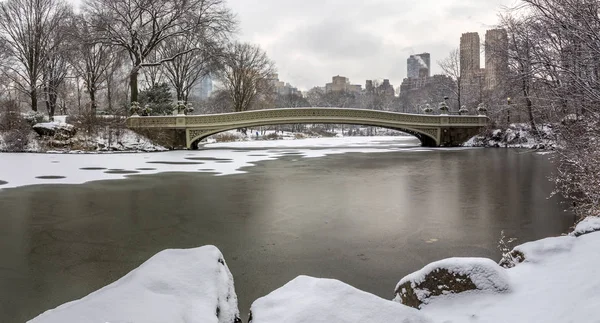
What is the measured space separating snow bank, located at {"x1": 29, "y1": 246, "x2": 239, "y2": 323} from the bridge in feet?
83.0

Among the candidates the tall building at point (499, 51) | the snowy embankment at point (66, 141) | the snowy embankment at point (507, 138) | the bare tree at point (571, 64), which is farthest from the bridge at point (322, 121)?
the bare tree at point (571, 64)

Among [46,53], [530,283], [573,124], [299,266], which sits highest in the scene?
[46,53]

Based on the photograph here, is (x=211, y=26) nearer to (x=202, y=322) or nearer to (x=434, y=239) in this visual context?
(x=434, y=239)

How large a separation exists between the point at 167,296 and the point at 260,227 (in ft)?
14.6

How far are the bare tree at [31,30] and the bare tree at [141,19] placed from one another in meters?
6.58

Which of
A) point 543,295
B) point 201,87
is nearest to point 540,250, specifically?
point 543,295

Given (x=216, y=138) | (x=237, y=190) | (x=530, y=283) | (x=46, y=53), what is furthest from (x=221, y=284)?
(x=216, y=138)

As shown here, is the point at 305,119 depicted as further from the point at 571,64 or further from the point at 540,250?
the point at 540,250

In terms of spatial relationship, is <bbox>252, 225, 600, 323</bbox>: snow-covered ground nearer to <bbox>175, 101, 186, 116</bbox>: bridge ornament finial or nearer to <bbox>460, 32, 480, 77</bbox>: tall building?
<bbox>175, 101, 186, 116</bbox>: bridge ornament finial

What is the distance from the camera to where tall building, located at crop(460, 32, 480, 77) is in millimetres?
43500

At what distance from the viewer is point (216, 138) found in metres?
44.1

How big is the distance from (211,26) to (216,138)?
58.8ft

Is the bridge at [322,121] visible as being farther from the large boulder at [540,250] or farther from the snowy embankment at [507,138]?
the large boulder at [540,250]

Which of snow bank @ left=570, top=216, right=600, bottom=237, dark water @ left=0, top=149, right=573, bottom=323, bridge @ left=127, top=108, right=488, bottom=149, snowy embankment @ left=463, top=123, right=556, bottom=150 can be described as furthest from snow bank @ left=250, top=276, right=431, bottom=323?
snowy embankment @ left=463, top=123, right=556, bottom=150
